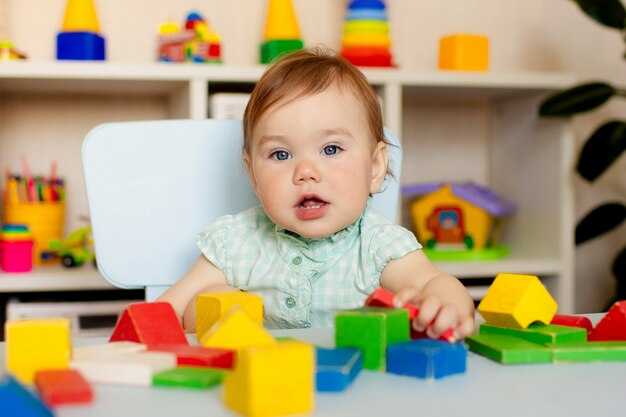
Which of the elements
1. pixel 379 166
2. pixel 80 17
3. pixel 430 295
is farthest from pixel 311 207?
pixel 80 17

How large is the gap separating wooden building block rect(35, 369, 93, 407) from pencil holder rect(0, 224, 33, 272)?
1375mm

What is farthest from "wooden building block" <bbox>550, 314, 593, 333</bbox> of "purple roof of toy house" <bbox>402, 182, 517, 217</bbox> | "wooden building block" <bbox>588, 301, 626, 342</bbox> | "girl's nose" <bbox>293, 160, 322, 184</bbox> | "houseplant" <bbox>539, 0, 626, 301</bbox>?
"purple roof of toy house" <bbox>402, 182, 517, 217</bbox>

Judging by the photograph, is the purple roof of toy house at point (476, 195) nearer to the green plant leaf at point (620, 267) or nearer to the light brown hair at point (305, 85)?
the green plant leaf at point (620, 267)

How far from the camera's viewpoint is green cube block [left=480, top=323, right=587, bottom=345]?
54 cm

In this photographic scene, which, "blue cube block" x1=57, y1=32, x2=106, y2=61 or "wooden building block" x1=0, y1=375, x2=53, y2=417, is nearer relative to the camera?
→ "wooden building block" x1=0, y1=375, x2=53, y2=417

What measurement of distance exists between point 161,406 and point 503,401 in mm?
172

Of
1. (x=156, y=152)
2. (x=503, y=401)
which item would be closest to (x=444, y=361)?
(x=503, y=401)

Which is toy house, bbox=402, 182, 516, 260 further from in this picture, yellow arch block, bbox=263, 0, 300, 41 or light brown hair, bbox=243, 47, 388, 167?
light brown hair, bbox=243, 47, 388, 167

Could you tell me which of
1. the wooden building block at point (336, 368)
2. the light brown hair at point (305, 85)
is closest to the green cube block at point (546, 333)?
the wooden building block at point (336, 368)

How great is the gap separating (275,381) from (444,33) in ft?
6.60

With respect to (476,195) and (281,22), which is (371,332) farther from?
(476,195)

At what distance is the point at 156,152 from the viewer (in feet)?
3.54

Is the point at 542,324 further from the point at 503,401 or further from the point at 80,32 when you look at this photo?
the point at 80,32

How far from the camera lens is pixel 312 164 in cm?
91
